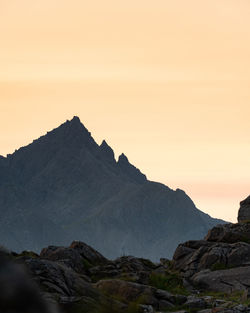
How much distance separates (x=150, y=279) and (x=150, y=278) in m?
0.19

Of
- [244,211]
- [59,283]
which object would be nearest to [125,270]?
[59,283]

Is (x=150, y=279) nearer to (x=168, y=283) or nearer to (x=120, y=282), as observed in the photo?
(x=168, y=283)

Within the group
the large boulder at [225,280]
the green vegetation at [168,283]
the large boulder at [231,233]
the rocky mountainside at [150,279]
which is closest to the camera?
the rocky mountainside at [150,279]

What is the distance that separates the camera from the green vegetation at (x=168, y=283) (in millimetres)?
33447

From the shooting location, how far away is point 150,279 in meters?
34.1

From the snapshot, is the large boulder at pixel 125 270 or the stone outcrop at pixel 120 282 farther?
the large boulder at pixel 125 270

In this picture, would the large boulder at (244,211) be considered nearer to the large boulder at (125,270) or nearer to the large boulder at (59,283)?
the large boulder at (125,270)

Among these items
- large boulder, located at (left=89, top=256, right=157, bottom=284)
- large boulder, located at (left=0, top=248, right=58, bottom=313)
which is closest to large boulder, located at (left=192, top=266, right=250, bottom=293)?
large boulder, located at (left=89, top=256, right=157, bottom=284)

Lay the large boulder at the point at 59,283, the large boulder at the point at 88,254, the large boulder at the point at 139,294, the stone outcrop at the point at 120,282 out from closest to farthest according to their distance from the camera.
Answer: the stone outcrop at the point at 120,282
the large boulder at the point at 59,283
the large boulder at the point at 139,294
the large boulder at the point at 88,254

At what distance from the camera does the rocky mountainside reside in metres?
21.0

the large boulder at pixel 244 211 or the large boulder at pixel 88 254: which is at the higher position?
the large boulder at pixel 244 211

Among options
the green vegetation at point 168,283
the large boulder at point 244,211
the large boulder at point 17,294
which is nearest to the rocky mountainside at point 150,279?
the green vegetation at point 168,283

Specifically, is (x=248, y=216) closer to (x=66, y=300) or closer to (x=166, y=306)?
(x=166, y=306)

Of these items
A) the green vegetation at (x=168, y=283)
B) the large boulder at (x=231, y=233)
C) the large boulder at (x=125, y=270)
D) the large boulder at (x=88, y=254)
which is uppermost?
the large boulder at (x=231, y=233)
